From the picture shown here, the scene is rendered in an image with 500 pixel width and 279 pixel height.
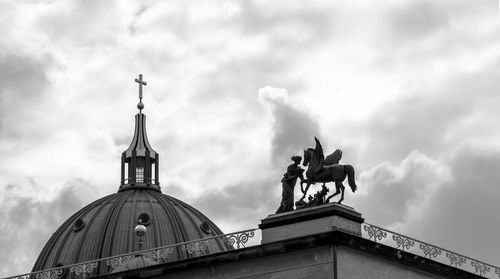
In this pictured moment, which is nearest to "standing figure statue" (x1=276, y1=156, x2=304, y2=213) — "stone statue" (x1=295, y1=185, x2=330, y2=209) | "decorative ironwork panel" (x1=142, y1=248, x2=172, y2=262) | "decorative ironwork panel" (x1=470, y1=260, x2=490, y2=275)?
"stone statue" (x1=295, y1=185, x2=330, y2=209)

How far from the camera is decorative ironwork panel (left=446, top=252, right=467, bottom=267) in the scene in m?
82.2

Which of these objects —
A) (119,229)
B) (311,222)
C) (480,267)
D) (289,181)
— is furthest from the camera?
(119,229)

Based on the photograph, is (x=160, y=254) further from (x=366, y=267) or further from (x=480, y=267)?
(x=480, y=267)

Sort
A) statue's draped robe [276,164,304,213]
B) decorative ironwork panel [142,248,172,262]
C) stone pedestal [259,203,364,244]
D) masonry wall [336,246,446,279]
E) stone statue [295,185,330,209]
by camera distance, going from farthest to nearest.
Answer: decorative ironwork panel [142,248,172,262], statue's draped robe [276,164,304,213], stone statue [295,185,330,209], stone pedestal [259,203,364,244], masonry wall [336,246,446,279]

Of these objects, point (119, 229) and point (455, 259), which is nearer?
point (455, 259)

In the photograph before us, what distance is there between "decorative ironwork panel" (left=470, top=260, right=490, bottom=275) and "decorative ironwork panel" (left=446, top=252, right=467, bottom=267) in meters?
0.97

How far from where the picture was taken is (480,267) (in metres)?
83.9

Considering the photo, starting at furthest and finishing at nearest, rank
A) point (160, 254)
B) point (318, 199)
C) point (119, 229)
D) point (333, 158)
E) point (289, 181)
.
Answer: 1. point (119, 229)
2. point (160, 254)
3. point (289, 181)
4. point (333, 158)
5. point (318, 199)

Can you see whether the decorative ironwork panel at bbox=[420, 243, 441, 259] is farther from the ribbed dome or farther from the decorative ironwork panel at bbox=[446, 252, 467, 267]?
the ribbed dome

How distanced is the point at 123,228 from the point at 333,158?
9164 centimetres

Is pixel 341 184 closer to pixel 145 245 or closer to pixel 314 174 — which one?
pixel 314 174

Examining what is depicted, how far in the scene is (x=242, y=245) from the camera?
79625 millimetres

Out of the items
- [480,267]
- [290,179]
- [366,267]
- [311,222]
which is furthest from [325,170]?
[480,267]

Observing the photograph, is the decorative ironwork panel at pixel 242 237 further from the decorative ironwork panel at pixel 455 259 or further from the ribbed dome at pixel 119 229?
the ribbed dome at pixel 119 229
